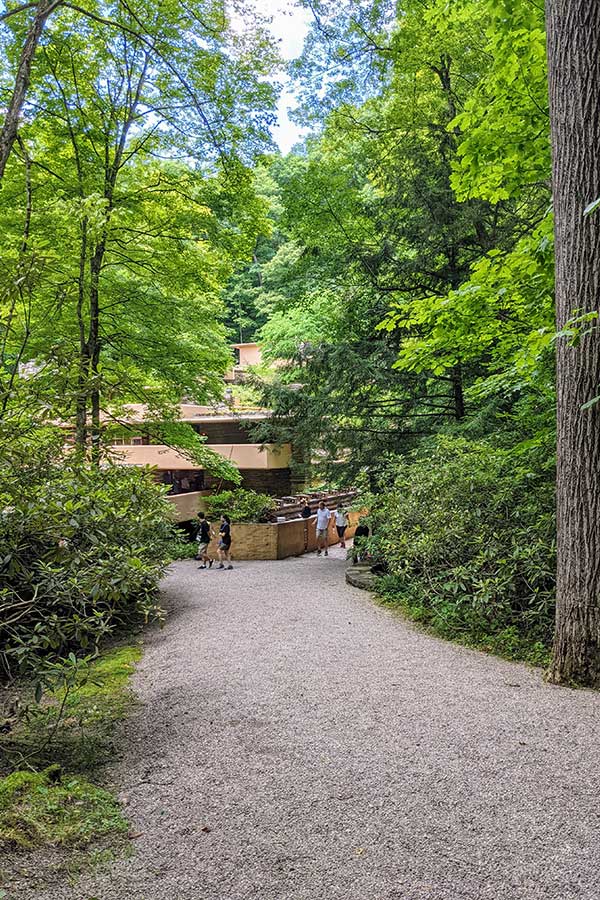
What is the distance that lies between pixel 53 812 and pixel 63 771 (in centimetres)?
70

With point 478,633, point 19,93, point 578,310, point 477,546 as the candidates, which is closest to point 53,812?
point 19,93

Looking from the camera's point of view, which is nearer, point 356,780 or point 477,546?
point 356,780

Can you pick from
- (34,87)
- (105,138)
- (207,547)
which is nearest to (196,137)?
(105,138)

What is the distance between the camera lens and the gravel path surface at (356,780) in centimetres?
255

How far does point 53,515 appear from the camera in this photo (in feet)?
11.6

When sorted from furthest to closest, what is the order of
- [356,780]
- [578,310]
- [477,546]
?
1. [477,546]
2. [578,310]
3. [356,780]

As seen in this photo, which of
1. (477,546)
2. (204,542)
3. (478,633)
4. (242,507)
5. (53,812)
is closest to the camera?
(53,812)

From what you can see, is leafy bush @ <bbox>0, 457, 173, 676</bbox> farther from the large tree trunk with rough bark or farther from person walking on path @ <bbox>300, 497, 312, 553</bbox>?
person walking on path @ <bbox>300, 497, 312, 553</bbox>

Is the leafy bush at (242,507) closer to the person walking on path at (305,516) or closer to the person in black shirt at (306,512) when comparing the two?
the person walking on path at (305,516)

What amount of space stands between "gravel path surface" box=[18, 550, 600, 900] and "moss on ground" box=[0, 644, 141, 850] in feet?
0.67

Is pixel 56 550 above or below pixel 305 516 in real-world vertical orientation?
above

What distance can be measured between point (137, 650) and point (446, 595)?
4024 millimetres

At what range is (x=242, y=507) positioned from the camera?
15.9 meters

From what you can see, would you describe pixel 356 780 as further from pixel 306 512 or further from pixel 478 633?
pixel 306 512
